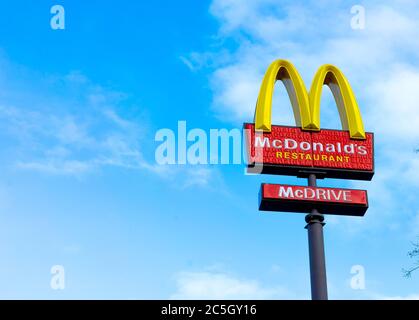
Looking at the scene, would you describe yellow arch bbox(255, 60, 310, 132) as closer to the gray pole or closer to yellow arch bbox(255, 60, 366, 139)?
yellow arch bbox(255, 60, 366, 139)

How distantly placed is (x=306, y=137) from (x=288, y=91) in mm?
2071

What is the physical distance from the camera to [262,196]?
2331cm

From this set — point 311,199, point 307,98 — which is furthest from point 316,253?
point 307,98

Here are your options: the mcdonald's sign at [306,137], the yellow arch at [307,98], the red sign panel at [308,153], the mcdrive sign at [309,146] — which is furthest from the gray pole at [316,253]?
the yellow arch at [307,98]

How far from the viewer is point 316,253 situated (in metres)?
23.2

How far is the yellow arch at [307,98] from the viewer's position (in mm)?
24719

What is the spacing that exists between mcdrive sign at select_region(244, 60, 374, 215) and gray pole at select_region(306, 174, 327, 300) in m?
0.37

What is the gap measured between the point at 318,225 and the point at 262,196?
8.33 feet

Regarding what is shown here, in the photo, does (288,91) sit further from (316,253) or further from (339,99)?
(316,253)

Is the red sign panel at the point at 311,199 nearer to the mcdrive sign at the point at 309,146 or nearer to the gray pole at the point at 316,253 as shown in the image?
the mcdrive sign at the point at 309,146

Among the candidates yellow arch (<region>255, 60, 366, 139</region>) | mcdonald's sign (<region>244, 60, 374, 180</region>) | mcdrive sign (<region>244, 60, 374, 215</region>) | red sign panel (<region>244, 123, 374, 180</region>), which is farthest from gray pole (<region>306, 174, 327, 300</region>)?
yellow arch (<region>255, 60, 366, 139</region>)
